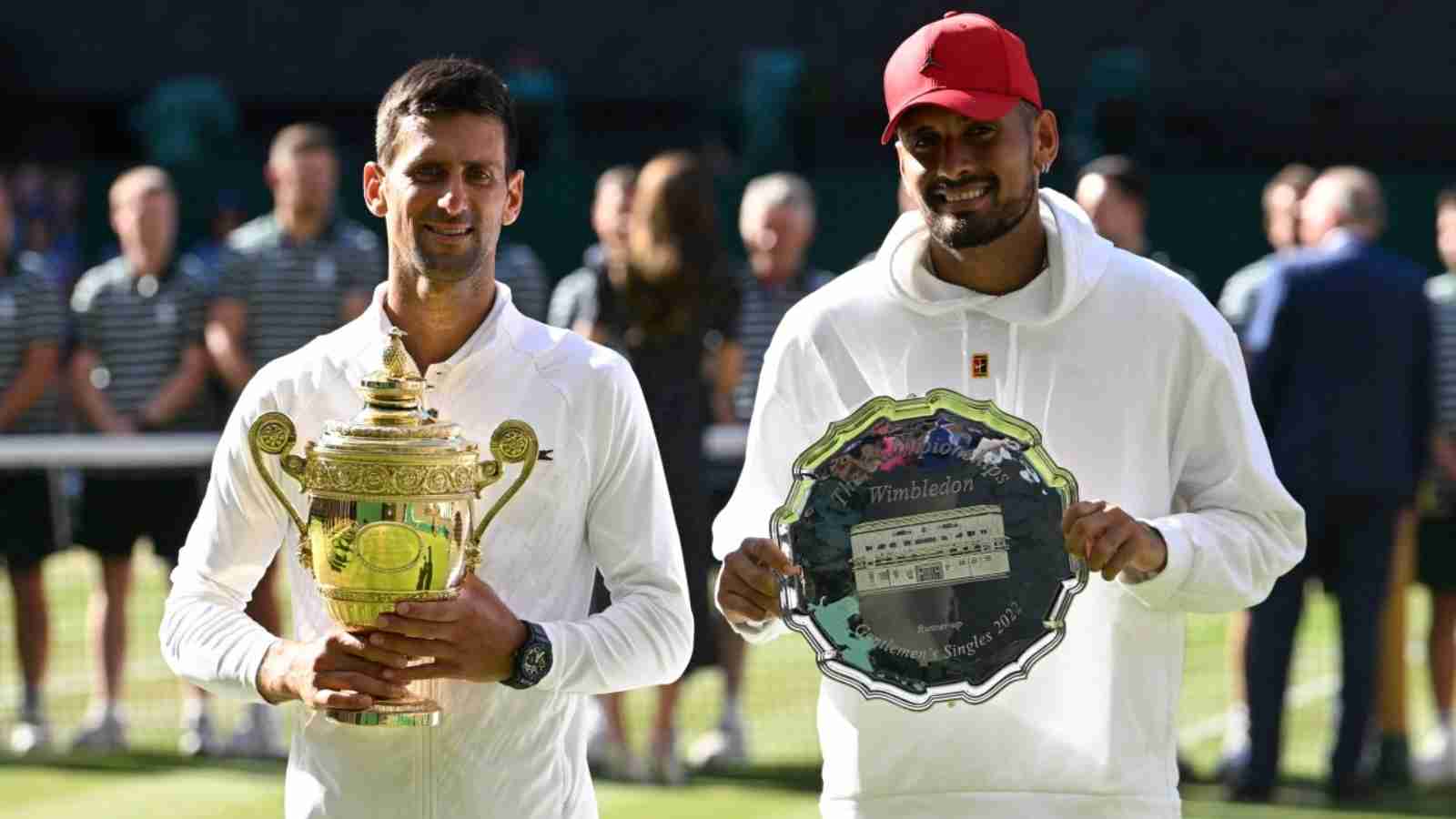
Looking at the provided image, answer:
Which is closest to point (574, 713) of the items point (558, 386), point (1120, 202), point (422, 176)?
point (558, 386)

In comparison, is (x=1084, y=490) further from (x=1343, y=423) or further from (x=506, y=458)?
(x=1343, y=423)

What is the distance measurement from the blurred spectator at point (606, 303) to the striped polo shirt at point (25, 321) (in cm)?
186

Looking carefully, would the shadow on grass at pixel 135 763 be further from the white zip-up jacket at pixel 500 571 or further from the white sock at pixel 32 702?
the white zip-up jacket at pixel 500 571

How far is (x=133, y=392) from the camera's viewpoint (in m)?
8.27

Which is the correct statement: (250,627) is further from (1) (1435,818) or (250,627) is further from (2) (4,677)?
(2) (4,677)

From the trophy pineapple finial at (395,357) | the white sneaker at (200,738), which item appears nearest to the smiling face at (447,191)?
the trophy pineapple finial at (395,357)

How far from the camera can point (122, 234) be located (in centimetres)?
837

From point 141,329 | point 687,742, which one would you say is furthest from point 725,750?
point 141,329

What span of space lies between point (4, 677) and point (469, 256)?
7201mm

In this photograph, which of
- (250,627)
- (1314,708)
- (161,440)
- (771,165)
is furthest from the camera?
(771,165)

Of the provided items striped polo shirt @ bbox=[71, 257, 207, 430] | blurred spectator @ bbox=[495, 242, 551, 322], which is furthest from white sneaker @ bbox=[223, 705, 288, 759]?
blurred spectator @ bbox=[495, 242, 551, 322]

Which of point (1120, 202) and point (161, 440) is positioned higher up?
point (1120, 202)

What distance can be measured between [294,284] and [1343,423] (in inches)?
136

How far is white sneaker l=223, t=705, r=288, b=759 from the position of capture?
786cm
